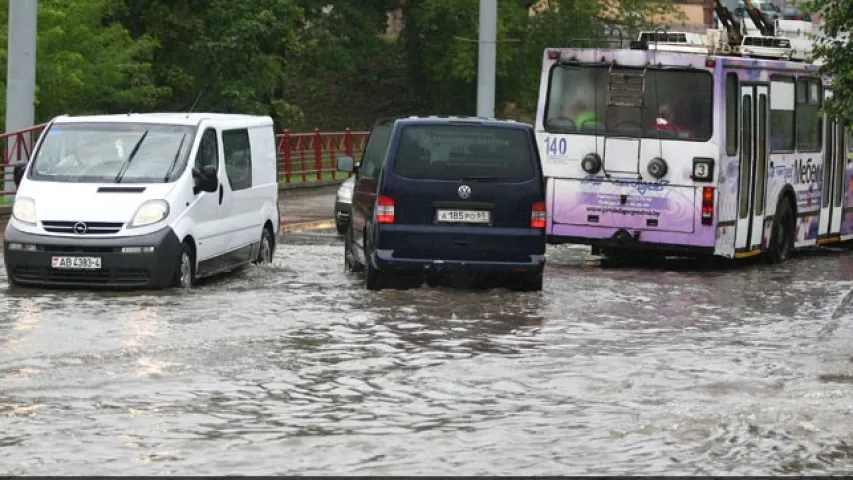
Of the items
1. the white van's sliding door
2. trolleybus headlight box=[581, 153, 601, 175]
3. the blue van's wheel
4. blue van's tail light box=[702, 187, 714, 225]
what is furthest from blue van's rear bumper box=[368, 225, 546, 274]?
trolleybus headlight box=[581, 153, 601, 175]

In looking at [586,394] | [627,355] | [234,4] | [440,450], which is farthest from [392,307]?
[234,4]

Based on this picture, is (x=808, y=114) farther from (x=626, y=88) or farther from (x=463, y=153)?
(x=463, y=153)

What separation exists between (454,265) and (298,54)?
119 feet

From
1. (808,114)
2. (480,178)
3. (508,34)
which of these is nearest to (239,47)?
(808,114)

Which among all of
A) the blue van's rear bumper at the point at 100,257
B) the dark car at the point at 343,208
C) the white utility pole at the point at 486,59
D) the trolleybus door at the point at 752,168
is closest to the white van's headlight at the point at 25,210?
the blue van's rear bumper at the point at 100,257

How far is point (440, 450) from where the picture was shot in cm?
1005

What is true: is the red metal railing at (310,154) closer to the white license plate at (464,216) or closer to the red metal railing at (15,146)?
the red metal railing at (15,146)

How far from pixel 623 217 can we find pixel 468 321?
6883 millimetres

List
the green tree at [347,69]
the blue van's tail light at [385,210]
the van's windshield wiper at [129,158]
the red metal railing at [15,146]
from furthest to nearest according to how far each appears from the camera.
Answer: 1. the green tree at [347,69]
2. the red metal railing at [15,146]
3. the van's windshield wiper at [129,158]
4. the blue van's tail light at [385,210]

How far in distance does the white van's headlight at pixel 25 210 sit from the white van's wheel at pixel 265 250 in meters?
3.67

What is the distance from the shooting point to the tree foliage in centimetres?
4450

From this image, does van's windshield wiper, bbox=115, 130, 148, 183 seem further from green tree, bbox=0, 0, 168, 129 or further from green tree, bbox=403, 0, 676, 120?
green tree, bbox=403, 0, 676, 120

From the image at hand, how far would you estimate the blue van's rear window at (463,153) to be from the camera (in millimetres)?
18672

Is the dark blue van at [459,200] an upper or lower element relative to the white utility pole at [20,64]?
lower
